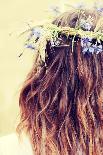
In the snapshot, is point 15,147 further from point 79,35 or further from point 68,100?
point 79,35

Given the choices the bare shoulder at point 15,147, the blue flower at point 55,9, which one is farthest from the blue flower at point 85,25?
the bare shoulder at point 15,147

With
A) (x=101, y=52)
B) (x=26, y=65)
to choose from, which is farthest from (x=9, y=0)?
(x=101, y=52)

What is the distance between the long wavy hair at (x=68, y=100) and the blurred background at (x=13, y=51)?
73 millimetres

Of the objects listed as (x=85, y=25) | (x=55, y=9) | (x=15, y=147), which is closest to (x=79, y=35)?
(x=85, y=25)

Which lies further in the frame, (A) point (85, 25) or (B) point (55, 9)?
(B) point (55, 9)

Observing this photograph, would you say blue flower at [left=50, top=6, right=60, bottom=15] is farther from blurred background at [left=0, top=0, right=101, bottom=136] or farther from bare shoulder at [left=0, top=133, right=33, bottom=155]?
bare shoulder at [left=0, top=133, right=33, bottom=155]

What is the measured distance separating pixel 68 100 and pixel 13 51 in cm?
25

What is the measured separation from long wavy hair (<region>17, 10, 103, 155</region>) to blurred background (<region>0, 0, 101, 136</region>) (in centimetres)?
7

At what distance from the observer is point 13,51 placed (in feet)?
3.60

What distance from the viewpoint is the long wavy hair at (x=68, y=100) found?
1005 millimetres

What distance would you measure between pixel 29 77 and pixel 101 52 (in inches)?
9.3

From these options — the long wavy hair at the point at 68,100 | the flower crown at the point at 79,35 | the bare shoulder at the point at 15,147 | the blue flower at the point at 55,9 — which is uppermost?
the blue flower at the point at 55,9

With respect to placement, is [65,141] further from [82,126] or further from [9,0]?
[9,0]

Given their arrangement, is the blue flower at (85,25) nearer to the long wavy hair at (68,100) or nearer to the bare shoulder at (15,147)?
the long wavy hair at (68,100)
